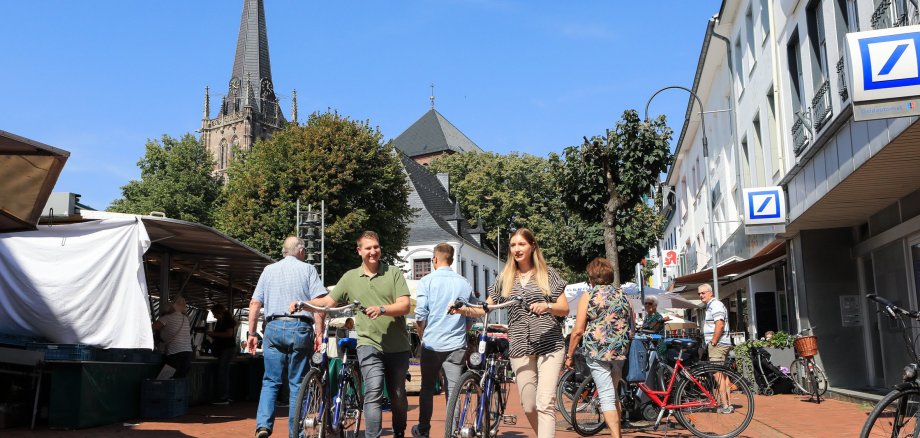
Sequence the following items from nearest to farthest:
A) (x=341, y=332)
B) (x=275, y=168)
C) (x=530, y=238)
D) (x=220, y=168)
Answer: (x=530, y=238), (x=341, y=332), (x=275, y=168), (x=220, y=168)

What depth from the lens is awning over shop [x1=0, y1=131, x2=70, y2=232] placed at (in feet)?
23.2

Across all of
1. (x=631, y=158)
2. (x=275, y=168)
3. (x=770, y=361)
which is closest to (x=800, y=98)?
(x=770, y=361)

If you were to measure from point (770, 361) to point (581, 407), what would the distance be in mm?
7271

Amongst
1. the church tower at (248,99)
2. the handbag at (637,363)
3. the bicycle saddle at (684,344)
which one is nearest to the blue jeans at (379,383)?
the handbag at (637,363)

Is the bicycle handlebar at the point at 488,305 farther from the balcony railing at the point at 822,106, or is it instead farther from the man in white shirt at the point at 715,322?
the balcony railing at the point at 822,106

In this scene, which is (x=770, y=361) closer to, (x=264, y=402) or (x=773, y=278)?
(x=773, y=278)

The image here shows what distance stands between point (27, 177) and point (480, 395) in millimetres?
4039

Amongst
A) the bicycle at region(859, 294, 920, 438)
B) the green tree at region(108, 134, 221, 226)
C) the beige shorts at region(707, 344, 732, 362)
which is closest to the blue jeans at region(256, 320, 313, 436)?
the bicycle at region(859, 294, 920, 438)

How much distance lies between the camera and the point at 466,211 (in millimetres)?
76500

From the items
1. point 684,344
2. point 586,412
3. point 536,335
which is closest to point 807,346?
point 684,344

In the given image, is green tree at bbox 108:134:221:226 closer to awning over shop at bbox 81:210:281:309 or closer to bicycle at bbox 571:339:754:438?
awning over shop at bbox 81:210:281:309

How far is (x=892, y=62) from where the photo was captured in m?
6.98

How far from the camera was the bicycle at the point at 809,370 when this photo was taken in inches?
532

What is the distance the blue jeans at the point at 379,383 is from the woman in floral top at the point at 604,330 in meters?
1.41
